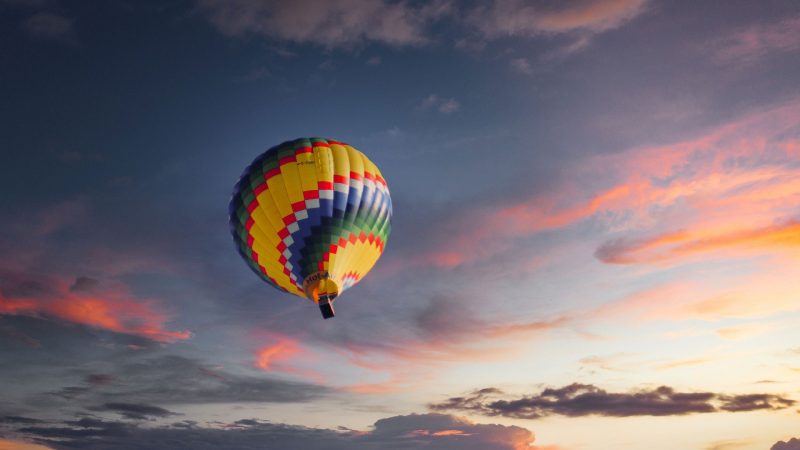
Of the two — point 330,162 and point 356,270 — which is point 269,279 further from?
point 330,162

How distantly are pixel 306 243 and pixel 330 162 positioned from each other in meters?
6.32

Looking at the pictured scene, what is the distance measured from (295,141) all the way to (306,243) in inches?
331

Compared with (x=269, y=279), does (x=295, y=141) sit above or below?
above

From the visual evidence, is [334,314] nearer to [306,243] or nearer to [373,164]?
[306,243]

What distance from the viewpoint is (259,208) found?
42.2m

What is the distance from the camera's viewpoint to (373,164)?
44969 millimetres

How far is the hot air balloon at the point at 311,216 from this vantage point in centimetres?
4059

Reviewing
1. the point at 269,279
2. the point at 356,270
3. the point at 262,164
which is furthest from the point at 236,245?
the point at 356,270

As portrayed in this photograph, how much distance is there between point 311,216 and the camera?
40.5 meters

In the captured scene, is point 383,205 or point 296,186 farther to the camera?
point 383,205

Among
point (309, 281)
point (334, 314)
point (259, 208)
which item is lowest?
point (334, 314)

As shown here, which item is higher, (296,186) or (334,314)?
(296,186)

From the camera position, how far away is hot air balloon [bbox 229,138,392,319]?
40.6 m

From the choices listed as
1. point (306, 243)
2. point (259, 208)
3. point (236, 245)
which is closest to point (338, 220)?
point (306, 243)
